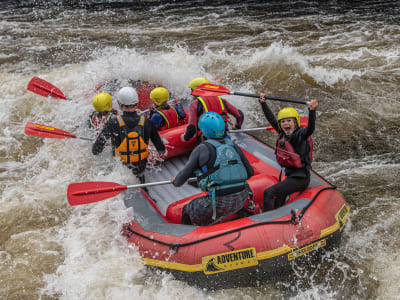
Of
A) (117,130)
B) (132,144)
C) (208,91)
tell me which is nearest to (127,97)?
(117,130)

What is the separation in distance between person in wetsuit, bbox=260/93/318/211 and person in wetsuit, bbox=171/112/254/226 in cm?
46

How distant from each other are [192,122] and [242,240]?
170cm

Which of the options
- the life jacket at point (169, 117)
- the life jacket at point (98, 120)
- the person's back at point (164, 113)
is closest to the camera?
the life jacket at point (98, 120)

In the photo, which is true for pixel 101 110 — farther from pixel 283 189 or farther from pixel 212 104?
pixel 283 189

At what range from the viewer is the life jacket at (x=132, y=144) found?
3.29 meters

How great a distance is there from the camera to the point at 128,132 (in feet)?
10.8

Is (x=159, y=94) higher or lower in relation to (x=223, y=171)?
higher

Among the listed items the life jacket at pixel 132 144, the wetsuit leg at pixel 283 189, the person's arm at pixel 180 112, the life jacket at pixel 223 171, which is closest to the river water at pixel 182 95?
the life jacket at pixel 132 144

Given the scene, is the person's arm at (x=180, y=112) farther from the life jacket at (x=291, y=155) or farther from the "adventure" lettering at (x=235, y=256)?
the "adventure" lettering at (x=235, y=256)

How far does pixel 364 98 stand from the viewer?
6703 mm

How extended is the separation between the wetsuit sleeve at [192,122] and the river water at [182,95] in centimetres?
83

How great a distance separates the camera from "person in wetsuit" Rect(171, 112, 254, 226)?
2.70 metres

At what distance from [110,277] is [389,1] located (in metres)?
14.6

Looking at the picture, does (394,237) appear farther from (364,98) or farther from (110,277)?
Result: (364,98)
